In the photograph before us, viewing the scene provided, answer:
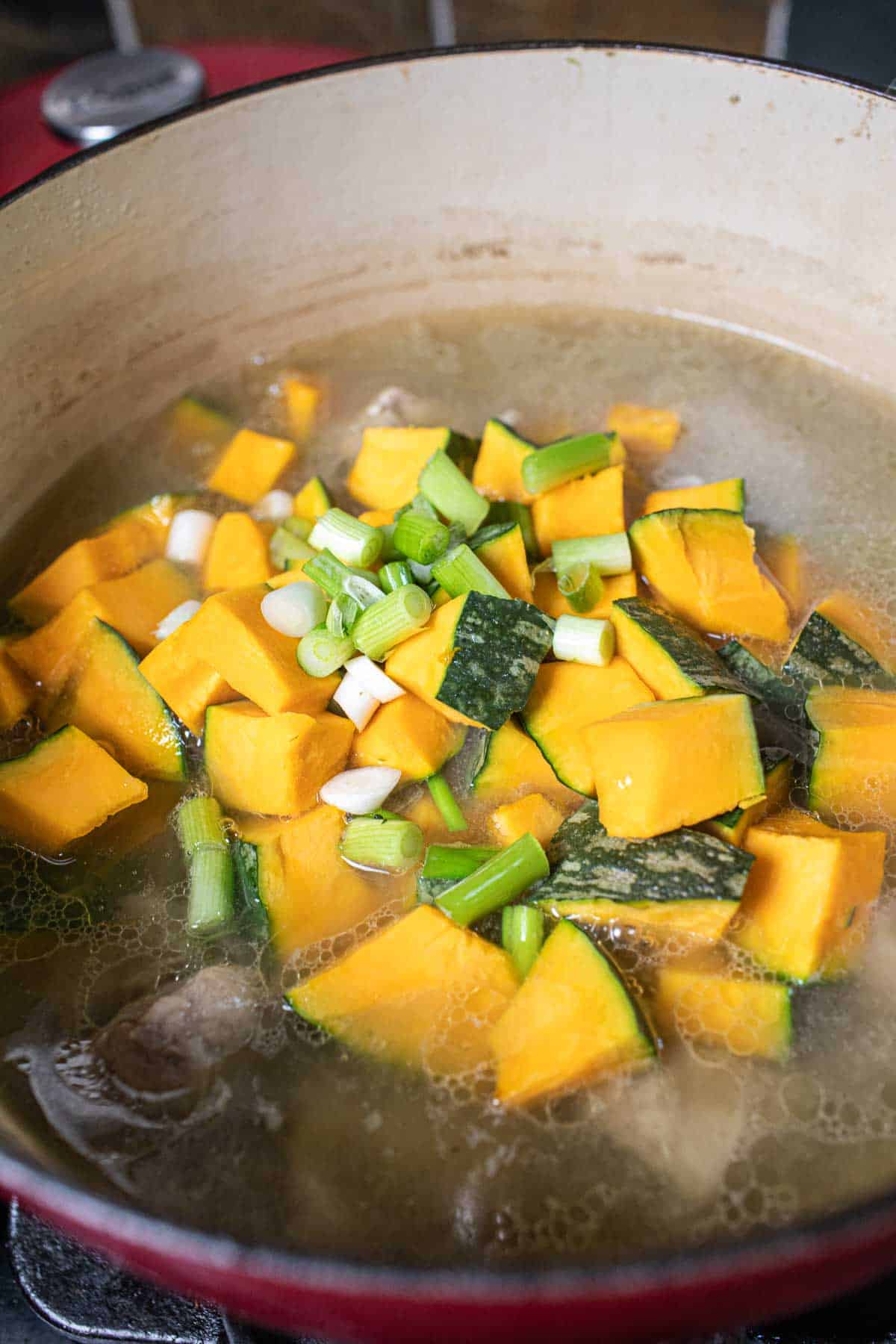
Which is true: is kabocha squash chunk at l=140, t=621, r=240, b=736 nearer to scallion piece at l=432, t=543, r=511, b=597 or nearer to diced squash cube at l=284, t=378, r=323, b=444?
scallion piece at l=432, t=543, r=511, b=597

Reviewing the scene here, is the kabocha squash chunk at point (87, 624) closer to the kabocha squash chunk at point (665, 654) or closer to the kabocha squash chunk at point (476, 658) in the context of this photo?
the kabocha squash chunk at point (476, 658)

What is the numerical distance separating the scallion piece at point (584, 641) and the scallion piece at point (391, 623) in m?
0.20

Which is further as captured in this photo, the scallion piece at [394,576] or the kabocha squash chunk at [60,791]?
the scallion piece at [394,576]

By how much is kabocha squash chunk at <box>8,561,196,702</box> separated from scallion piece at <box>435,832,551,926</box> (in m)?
0.66

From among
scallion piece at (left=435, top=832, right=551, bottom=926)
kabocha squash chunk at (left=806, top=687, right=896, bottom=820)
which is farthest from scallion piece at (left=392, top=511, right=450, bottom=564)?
kabocha squash chunk at (left=806, top=687, right=896, bottom=820)

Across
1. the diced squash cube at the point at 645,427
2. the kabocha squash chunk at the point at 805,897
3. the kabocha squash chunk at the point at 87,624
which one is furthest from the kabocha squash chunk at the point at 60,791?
the diced squash cube at the point at 645,427

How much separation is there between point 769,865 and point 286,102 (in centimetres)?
159

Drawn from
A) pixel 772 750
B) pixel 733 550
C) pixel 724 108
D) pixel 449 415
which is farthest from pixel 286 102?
pixel 772 750

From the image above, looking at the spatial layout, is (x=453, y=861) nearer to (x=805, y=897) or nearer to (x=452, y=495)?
(x=805, y=897)

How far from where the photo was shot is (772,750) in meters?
1.48

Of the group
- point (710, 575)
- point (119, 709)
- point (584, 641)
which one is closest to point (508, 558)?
point (584, 641)

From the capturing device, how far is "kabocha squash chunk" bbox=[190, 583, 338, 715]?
1502mm

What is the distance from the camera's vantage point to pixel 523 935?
132 centimetres

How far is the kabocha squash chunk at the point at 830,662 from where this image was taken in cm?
155
